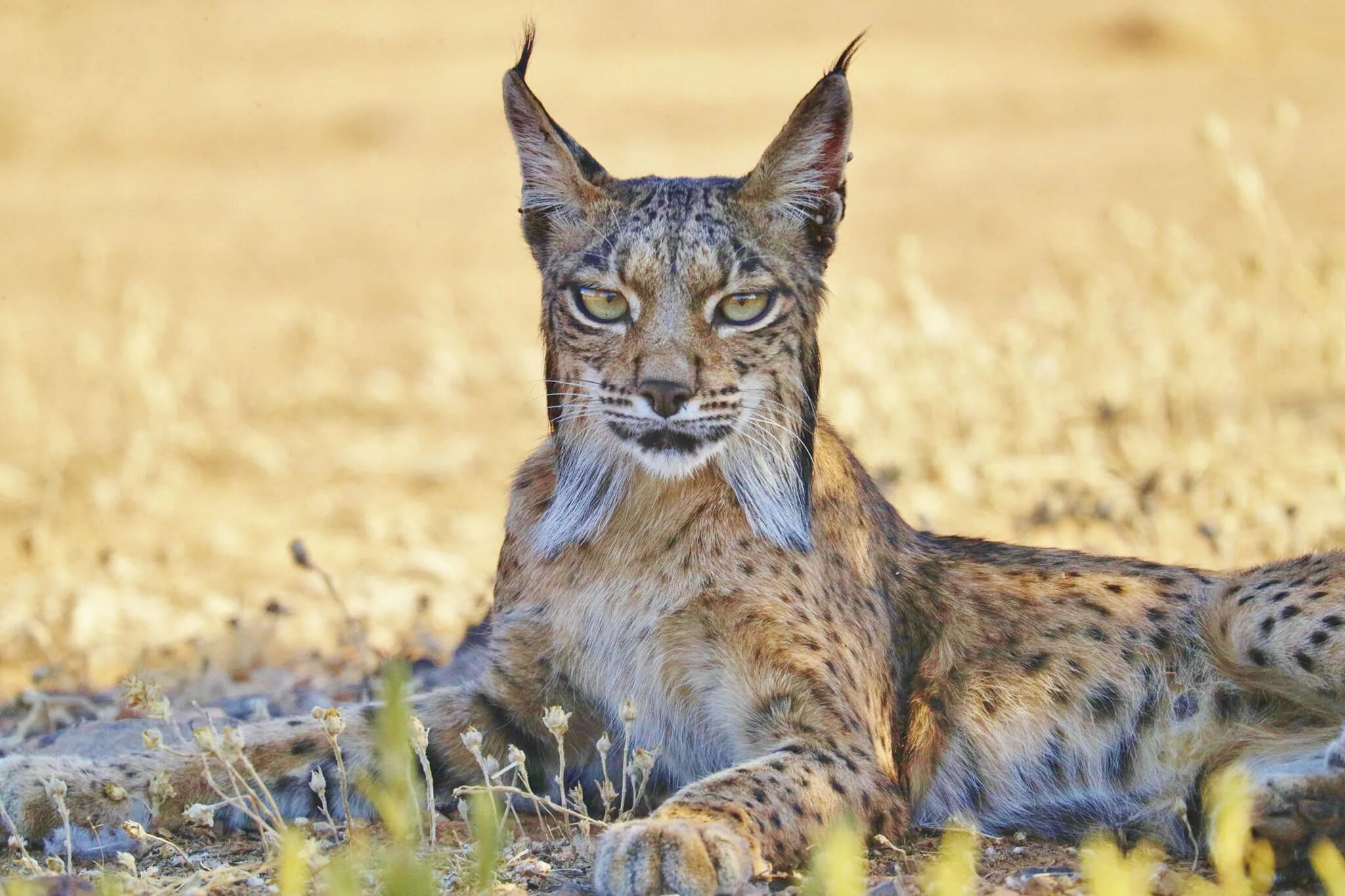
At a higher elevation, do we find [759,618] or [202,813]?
[759,618]

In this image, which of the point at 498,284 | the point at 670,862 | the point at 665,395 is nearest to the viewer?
the point at 670,862

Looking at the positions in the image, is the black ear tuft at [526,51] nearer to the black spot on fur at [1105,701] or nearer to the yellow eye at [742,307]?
the yellow eye at [742,307]

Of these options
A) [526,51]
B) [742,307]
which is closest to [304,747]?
[742,307]

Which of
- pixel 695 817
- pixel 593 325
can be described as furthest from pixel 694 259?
pixel 695 817

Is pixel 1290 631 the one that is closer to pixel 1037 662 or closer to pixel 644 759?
pixel 1037 662

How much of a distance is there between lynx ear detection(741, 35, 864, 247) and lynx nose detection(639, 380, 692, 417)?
706 mm

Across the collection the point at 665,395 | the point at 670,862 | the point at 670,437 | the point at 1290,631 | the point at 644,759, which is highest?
the point at 665,395

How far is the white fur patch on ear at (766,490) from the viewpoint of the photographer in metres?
4.86

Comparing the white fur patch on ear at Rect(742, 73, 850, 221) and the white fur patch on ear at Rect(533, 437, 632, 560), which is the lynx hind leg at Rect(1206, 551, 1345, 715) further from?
the white fur patch on ear at Rect(533, 437, 632, 560)

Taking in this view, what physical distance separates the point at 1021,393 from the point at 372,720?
434 cm

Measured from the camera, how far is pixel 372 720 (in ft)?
16.7

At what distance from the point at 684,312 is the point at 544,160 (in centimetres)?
65

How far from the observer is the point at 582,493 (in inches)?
195

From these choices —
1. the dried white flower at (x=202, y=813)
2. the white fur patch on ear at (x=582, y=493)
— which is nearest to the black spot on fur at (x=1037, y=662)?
the white fur patch on ear at (x=582, y=493)
